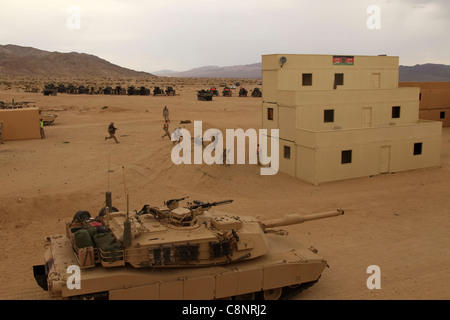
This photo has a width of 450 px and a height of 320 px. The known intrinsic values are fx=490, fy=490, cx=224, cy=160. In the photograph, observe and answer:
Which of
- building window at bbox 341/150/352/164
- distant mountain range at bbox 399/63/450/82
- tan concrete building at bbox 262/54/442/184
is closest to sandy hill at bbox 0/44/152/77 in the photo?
distant mountain range at bbox 399/63/450/82

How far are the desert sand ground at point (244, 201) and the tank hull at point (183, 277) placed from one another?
3.62ft

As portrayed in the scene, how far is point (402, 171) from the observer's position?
2577 centimetres

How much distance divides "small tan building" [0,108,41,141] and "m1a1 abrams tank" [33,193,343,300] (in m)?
18.1

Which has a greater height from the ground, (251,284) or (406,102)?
(406,102)

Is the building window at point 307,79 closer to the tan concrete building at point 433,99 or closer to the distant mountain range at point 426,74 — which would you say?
the tan concrete building at point 433,99

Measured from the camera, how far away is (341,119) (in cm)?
2561

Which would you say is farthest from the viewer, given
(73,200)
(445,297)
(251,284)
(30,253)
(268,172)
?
(268,172)

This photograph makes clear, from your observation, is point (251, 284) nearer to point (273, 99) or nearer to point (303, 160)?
point (303, 160)

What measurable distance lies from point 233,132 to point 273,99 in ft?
21.9

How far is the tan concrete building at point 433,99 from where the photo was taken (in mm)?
41500

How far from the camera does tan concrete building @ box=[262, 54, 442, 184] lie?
2366cm

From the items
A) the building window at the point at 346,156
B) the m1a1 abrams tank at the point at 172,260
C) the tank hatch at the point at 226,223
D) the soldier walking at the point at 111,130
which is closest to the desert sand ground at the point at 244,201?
the soldier walking at the point at 111,130

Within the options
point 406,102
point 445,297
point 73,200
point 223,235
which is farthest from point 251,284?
point 406,102

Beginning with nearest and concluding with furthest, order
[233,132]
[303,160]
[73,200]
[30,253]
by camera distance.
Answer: [30,253] → [73,200] → [303,160] → [233,132]
